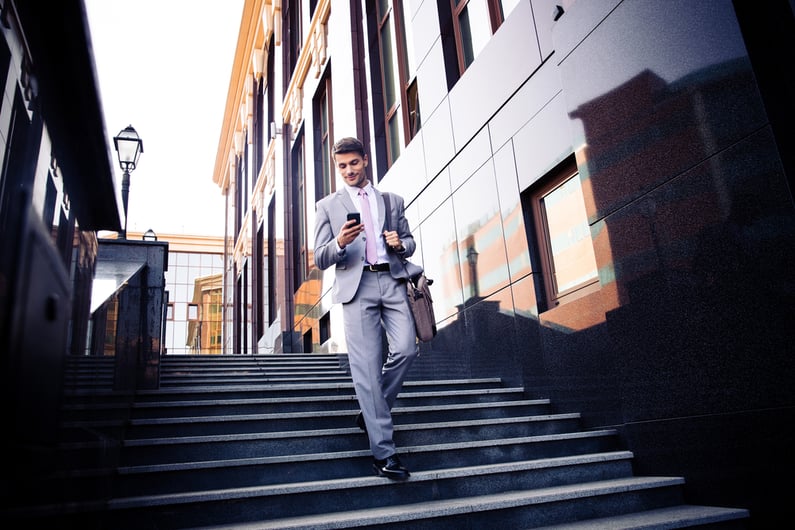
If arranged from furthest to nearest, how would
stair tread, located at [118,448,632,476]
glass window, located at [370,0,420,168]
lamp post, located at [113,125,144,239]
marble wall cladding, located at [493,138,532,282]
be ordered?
1. glass window, located at [370,0,420,168]
2. lamp post, located at [113,125,144,239]
3. marble wall cladding, located at [493,138,532,282]
4. stair tread, located at [118,448,632,476]

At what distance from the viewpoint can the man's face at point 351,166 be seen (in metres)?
4.03

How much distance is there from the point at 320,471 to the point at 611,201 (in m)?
2.69

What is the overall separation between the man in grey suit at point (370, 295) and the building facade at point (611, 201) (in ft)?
5.23

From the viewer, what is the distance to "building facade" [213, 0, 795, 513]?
335cm

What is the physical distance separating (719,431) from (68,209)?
3.43 metres

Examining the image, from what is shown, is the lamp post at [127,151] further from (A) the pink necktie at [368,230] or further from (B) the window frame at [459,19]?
(A) the pink necktie at [368,230]

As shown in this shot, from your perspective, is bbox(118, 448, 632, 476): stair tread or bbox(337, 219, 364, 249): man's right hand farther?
bbox(337, 219, 364, 249): man's right hand

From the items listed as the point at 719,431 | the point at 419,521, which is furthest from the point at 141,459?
the point at 719,431

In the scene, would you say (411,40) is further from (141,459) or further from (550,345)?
(141,459)

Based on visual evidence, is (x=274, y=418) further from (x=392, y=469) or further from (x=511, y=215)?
(x=511, y=215)

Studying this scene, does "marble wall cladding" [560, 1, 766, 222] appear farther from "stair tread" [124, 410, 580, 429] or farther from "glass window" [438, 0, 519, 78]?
"glass window" [438, 0, 519, 78]

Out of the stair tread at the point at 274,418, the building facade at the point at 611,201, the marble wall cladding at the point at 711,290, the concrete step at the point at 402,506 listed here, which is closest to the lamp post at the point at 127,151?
the building facade at the point at 611,201

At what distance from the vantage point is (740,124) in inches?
135

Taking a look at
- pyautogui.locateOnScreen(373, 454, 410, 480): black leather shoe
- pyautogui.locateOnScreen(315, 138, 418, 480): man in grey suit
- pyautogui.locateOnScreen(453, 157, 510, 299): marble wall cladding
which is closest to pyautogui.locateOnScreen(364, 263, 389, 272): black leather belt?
pyautogui.locateOnScreen(315, 138, 418, 480): man in grey suit
